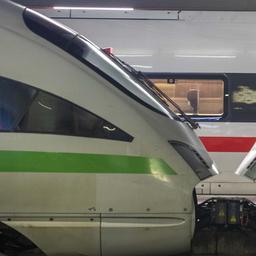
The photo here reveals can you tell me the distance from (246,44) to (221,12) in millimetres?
524

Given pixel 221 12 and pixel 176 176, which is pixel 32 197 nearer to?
pixel 176 176

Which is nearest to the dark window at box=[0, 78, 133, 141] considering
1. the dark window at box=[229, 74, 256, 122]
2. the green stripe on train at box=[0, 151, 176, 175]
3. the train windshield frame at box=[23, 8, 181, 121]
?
the green stripe on train at box=[0, 151, 176, 175]

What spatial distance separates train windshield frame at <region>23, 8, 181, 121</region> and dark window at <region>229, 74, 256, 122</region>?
10.7 feet

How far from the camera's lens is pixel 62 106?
12.5 ft

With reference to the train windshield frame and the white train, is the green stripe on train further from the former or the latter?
the train windshield frame

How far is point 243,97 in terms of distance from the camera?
745 centimetres

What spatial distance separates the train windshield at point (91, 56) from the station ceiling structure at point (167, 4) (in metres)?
3.31

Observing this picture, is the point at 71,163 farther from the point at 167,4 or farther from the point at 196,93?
the point at 167,4

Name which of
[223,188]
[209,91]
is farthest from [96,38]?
[223,188]

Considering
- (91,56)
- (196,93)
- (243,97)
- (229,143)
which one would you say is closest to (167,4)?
(196,93)

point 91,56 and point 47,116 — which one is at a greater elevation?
point 91,56

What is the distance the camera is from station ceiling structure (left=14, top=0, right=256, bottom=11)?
745cm

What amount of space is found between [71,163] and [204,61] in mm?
4079

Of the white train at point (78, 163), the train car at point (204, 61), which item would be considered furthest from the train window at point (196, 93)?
the white train at point (78, 163)
